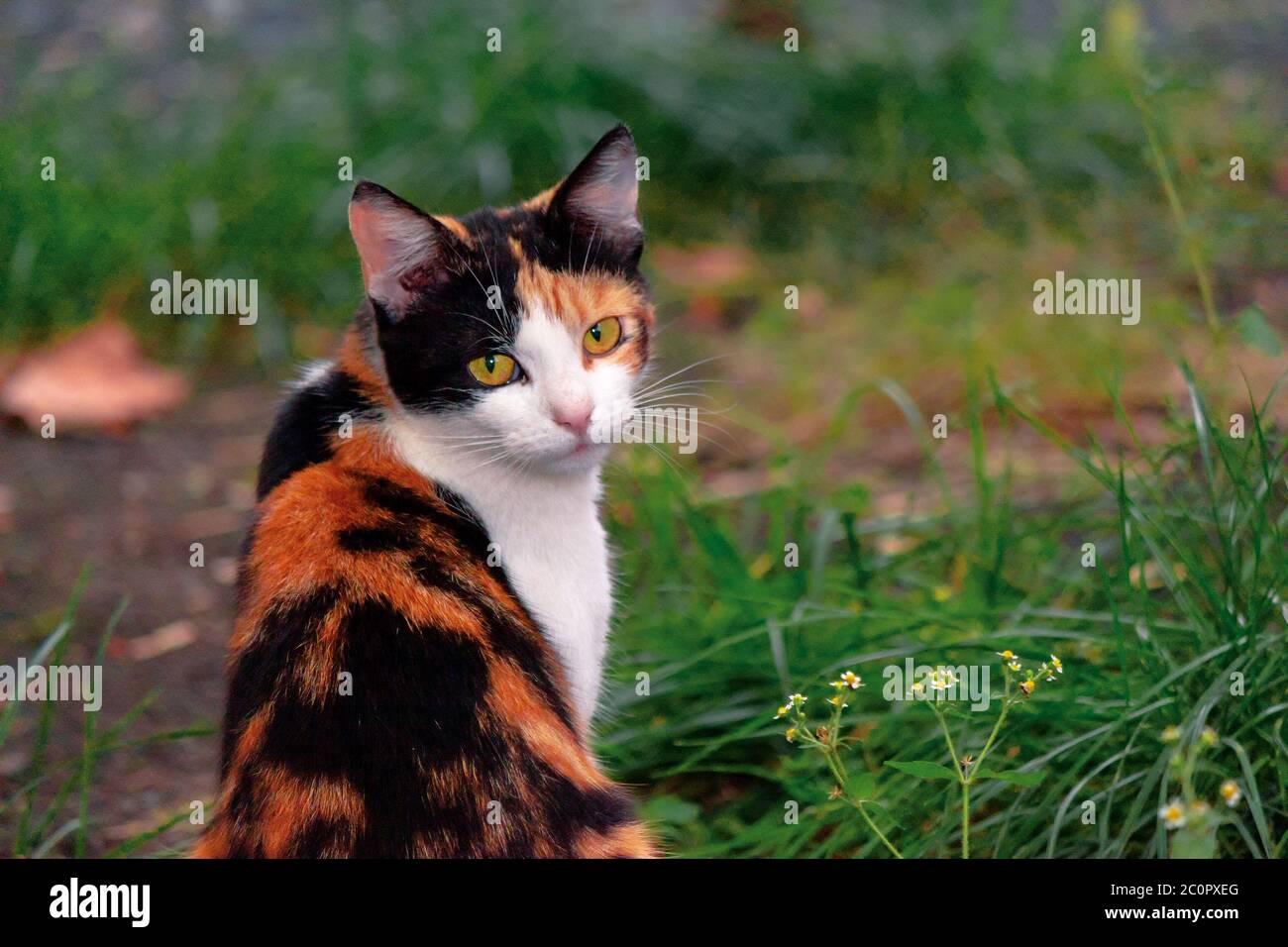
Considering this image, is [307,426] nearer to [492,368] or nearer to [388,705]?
[492,368]

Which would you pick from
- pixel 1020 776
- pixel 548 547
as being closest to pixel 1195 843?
pixel 1020 776

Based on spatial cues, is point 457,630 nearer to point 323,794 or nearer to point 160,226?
point 323,794

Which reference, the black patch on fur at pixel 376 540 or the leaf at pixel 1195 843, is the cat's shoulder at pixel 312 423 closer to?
the black patch on fur at pixel 376 540

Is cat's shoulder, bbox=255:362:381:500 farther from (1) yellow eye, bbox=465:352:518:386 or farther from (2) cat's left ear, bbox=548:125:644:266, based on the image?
(2) cat's left ear, bbox=548:125:644:266

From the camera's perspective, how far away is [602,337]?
2469mm

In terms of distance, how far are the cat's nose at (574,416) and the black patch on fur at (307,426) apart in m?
0.37

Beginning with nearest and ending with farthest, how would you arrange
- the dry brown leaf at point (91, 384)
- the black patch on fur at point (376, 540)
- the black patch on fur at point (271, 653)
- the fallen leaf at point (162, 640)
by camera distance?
1. the black patch on fur at point (271, 653)
2. the black patch on fur at point (376, 540)
3. the fallen leaf at point (162, 640)
4. the dry brown leaf at point (91, 384)

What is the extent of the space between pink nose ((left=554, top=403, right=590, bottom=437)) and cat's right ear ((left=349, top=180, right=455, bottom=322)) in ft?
1.08

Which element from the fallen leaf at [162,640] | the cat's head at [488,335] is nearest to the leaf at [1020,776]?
the cat's head at [488,335]

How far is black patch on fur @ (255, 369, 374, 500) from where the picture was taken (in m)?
2.30

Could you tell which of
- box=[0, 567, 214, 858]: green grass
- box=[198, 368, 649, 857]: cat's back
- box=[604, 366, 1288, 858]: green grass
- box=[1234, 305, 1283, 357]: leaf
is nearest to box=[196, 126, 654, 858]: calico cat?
box=[198, 368, 649, 857]: cat's back

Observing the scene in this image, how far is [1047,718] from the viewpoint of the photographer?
241 cm

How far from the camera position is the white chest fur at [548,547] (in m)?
2.27
